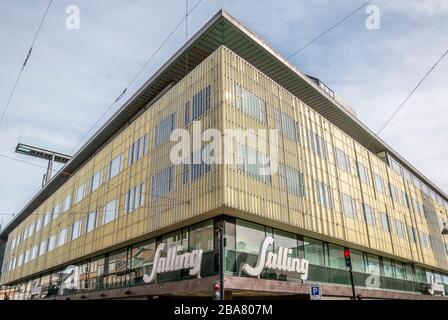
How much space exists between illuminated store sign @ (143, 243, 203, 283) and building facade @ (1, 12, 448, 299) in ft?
0.34

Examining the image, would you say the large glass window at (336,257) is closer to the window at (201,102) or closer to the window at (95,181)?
the window at (201,102)

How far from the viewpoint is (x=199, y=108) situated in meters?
21.7

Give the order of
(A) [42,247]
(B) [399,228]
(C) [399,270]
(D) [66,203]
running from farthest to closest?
(A) [42,247]
(D) [66,203]
(B) [399,228]
(C) [399,270]

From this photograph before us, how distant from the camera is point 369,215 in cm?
3081

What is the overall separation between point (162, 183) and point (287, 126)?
8.93 metres

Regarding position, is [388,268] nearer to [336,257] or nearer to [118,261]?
[336,257]

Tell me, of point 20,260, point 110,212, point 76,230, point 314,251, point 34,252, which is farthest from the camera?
point 20,260

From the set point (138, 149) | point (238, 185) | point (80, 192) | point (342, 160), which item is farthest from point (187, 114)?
point (80, 192)

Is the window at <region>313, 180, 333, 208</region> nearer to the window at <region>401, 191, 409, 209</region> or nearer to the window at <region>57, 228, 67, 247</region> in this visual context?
the window at <region>401, 191, 409, 209</region>

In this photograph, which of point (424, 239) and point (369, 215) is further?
point (424, 239)

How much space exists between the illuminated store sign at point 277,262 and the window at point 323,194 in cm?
461
